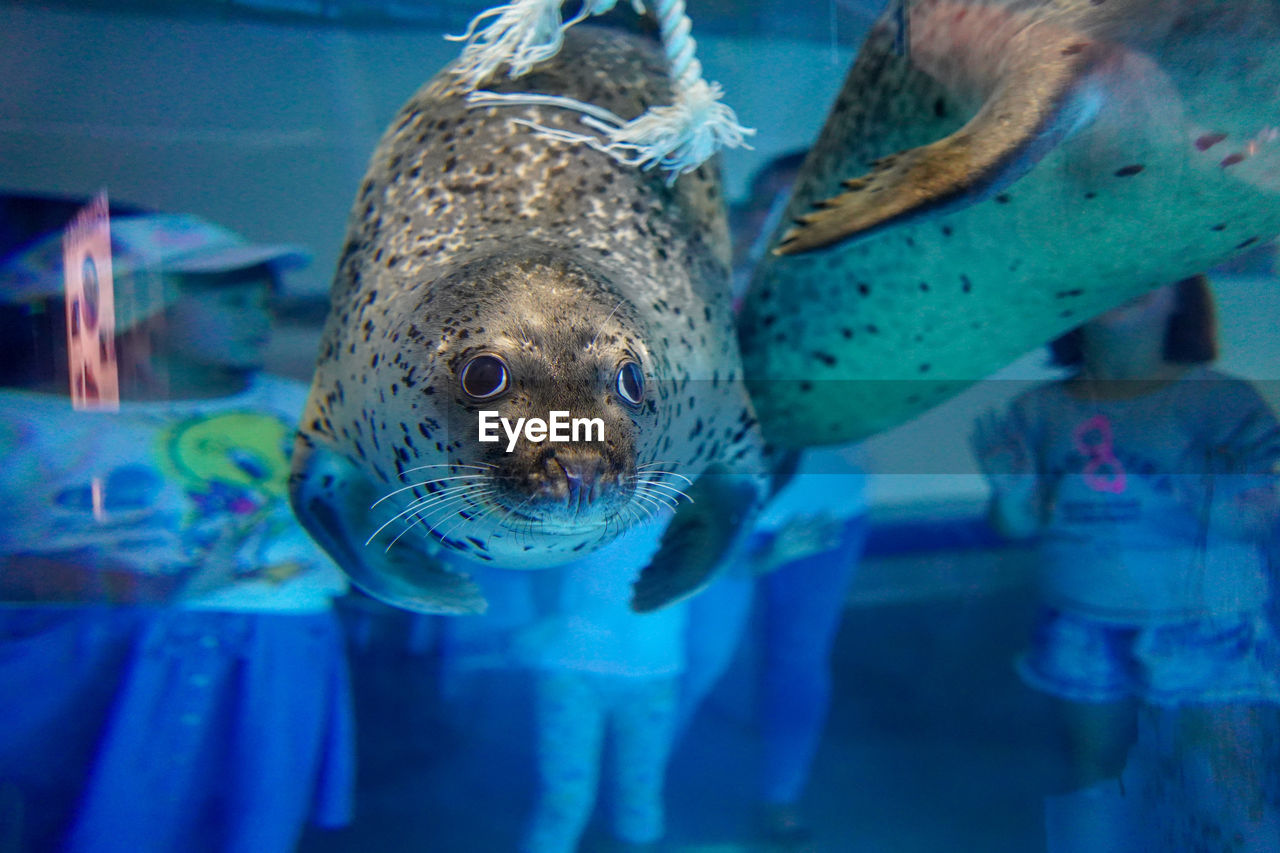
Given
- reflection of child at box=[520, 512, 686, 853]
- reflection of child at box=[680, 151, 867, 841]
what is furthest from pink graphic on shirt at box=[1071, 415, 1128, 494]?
→ reflection of child at box=[520, 512, 686, 853]

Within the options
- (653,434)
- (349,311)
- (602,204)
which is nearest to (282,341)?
(349,311)

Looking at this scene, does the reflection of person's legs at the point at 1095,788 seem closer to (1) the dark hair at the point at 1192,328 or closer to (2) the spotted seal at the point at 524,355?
(1) the dark hair at the point at 1192,328

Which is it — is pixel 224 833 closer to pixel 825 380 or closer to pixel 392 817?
pixel 392 817

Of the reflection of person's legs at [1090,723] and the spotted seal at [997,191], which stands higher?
the spotted seal at [997,191]

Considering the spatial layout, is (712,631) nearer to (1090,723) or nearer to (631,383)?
(1090,723)

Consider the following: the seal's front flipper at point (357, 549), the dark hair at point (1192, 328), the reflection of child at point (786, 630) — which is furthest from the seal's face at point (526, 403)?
the reflection of child at point (786, 630)

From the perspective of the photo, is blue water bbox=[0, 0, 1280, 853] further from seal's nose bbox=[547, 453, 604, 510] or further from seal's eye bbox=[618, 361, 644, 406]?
seal's nose bbox=[547, 453, 604, 510]

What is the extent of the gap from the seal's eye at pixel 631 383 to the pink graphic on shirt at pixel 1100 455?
1.05 metres

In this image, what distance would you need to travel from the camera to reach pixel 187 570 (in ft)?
5.19

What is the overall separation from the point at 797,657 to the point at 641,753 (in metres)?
0.65

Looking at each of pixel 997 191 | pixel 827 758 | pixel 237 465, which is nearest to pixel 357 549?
pixel 237 465

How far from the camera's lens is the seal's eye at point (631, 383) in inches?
30.9

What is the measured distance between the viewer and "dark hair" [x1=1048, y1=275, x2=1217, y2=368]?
1.23 metres

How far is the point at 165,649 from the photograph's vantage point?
177 centimetres
